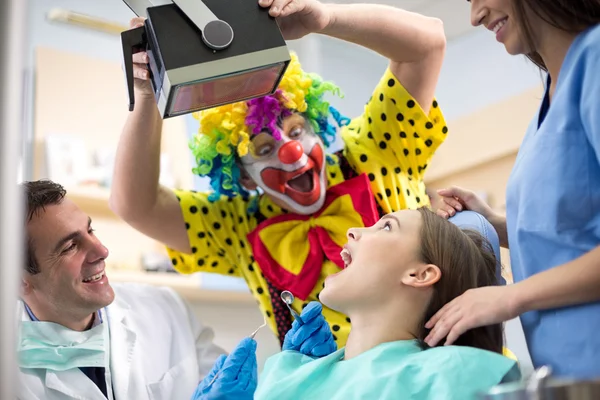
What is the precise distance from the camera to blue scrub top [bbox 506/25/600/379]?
1141mm

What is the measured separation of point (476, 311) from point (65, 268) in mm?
1055

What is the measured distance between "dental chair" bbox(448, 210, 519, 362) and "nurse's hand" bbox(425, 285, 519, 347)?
27cm

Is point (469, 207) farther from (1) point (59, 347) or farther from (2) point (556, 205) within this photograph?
(1) point (59, 347)

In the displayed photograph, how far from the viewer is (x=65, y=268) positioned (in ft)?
6.08

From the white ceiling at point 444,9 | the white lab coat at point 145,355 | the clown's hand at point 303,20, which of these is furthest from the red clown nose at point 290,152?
the white ceiling at point 444,9

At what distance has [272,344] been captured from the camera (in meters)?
3.00

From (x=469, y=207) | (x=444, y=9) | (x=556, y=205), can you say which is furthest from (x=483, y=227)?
(x=444, y=9)

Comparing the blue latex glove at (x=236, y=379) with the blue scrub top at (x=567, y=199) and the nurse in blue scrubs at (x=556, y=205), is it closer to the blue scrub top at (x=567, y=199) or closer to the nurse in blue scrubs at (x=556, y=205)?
the nurse in blue scrubs at (x=556, y=205)

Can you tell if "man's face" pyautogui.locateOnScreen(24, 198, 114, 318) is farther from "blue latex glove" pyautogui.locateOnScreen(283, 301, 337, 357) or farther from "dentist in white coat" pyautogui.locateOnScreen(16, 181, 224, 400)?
"blue latex glove" pyautogui.locateOnScreen(283, 301, 337, 357)

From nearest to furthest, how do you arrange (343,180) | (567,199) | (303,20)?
1. (567,199)
2. (303,20)
3. (343,180)

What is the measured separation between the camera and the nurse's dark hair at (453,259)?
55.4 inches

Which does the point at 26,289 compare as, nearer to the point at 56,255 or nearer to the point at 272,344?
the point at 56,255

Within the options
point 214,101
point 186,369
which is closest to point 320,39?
point 186,369

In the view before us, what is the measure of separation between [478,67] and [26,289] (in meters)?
2.68
